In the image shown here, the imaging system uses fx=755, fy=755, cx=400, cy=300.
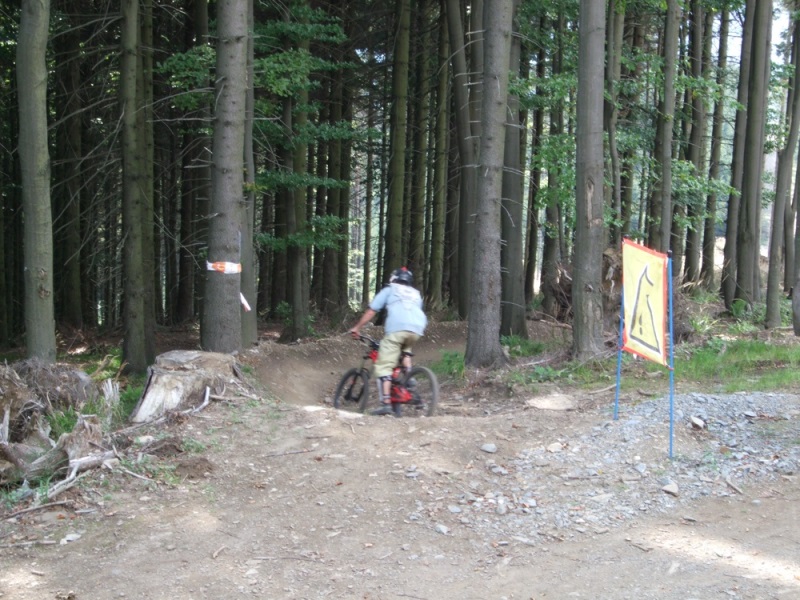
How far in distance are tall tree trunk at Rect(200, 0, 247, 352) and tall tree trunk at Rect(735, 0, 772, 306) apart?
42.3 ft

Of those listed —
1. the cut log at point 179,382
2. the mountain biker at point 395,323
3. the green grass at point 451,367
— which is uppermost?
the mountain biker at point 395,323

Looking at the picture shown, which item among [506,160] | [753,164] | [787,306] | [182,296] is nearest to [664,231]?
[753,164]

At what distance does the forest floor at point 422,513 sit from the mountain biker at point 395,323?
1.00 m

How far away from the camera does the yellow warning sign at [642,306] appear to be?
771 cm

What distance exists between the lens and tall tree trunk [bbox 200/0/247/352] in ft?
38.0

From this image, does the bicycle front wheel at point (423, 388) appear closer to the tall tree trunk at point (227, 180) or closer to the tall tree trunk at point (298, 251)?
the tall tree trunk at point (227, 180)

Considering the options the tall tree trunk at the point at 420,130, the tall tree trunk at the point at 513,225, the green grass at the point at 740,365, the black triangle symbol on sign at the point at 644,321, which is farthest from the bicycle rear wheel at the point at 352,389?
the tall tree trunk at the point at 420,130

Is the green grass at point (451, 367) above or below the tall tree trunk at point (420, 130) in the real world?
below

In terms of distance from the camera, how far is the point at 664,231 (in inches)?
680

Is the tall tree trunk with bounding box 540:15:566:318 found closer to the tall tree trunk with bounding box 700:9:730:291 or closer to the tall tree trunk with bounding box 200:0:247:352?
the tall tree trunk with bounding box 700:9:730:291

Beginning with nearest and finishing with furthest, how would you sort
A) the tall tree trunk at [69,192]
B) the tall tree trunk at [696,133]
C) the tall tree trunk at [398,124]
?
the tall tree trunk at [69,192], the tall tree trunk at [398,124], the tall tree trunk at [696,133]

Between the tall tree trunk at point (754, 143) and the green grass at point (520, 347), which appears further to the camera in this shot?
the tall tree trunk at point (754, 143)

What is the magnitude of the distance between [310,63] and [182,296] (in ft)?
40.1

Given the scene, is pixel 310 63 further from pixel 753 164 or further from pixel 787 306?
pixel 787 306
